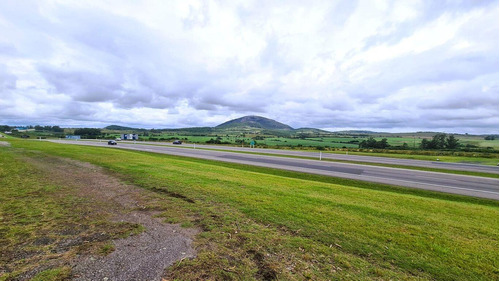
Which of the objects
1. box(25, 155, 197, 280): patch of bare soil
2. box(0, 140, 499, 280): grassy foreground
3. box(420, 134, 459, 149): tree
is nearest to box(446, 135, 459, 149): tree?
box(420, 134, 459, 149): tree

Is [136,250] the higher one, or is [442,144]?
[442,144]

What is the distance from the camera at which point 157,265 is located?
11.1 ft

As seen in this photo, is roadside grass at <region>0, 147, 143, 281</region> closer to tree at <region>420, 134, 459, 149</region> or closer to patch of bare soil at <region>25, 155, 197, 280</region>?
patch of bare soil at <region>25, 155, 197, 280</region>

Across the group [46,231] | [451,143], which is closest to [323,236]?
[46,231]

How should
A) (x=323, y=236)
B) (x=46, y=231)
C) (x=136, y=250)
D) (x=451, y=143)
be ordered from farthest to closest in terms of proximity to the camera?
1. (x=451, y=143)
2. (x=323, y=236)
3. (x=46, y=231)
4. (x=136, y=250)

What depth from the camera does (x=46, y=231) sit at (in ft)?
14.3

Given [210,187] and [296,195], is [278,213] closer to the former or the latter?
[296,195]

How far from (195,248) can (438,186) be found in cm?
1699

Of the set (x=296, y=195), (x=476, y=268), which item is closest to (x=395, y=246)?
(x=476, y=268)

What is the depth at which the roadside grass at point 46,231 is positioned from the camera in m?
3.23

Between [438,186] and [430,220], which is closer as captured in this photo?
[430,220]

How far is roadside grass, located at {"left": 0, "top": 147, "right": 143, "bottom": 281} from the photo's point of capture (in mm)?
3227

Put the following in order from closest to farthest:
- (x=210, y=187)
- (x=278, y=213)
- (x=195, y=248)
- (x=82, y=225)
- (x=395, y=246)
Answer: (x=195, y=248) < (x=395, y=246) < (x=82, y=225) < (x=278, y=213) < (x=210, y=187)

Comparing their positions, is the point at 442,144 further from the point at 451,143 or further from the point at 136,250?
the point at 136,250
